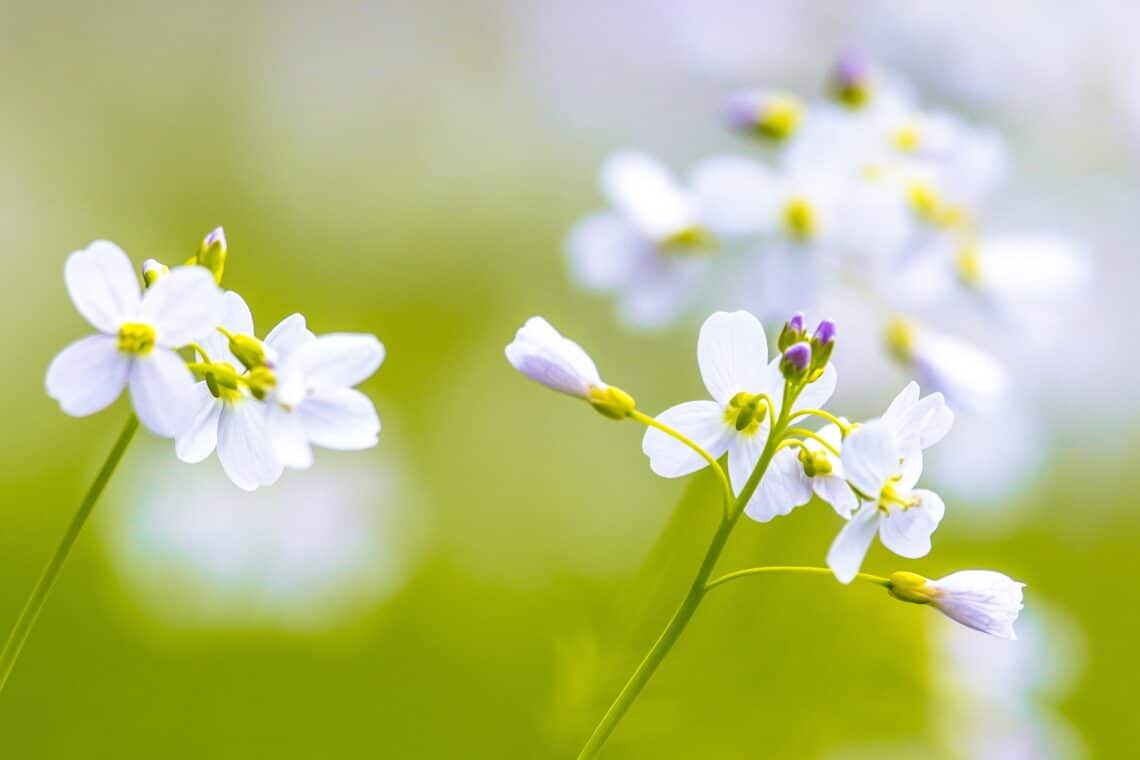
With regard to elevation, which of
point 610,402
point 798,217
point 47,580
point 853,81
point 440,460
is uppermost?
point 853,81

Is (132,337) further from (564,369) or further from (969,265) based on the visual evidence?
(969,265)

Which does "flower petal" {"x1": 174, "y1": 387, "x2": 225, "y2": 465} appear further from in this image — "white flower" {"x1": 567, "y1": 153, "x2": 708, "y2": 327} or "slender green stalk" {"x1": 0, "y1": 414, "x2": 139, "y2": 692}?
"white flower" {"x1": 567, "y1": 153, "x2": 708, "y2": 327}

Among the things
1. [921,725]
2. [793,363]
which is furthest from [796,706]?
[793,363]

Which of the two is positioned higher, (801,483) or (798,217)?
(798,217)

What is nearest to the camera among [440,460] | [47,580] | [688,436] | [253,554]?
[47,580]

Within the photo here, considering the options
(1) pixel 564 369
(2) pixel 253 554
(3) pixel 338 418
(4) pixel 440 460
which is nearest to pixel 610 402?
(1) pixel 564 369

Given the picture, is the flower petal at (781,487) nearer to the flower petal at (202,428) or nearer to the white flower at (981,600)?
the white flower at (981,600)
